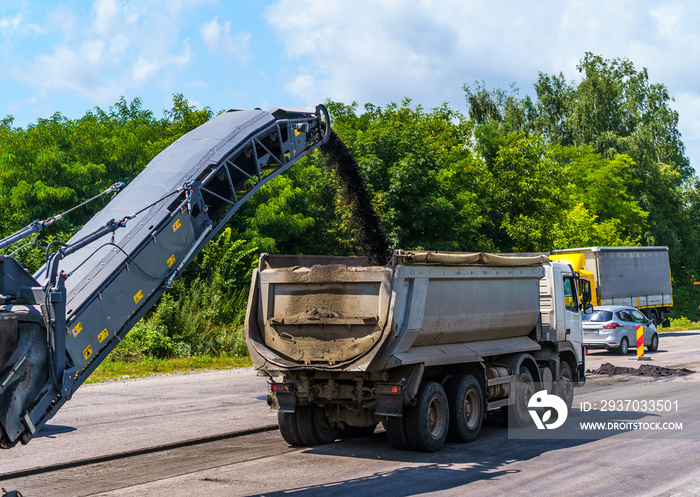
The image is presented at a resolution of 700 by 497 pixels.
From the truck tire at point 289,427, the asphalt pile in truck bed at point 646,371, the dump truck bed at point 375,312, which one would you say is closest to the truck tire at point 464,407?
the dump truck bed at point 375,312

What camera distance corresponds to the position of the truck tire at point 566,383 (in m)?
13.3

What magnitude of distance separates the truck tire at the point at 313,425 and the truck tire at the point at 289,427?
58 millimetres

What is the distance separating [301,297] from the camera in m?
10.1

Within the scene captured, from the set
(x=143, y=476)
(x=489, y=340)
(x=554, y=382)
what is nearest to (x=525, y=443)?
(x=489, y=340)

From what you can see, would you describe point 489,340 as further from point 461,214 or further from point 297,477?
point 461,214

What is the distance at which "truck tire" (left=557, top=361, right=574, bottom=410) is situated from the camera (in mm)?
13273

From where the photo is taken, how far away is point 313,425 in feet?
35.0

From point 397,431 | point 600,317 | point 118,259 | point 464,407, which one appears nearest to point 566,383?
point 464,407

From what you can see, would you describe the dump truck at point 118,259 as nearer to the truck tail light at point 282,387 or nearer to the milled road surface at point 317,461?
the milled road surface at point 317,461

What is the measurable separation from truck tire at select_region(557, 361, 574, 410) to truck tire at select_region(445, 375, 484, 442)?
9.59 feet

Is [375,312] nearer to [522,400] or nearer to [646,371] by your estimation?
[522,400]

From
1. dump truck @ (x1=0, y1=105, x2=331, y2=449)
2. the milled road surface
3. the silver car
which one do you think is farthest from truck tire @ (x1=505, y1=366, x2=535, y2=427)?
the silver car

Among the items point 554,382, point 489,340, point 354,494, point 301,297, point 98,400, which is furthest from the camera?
point 98,400

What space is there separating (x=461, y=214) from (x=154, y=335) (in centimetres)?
1423
